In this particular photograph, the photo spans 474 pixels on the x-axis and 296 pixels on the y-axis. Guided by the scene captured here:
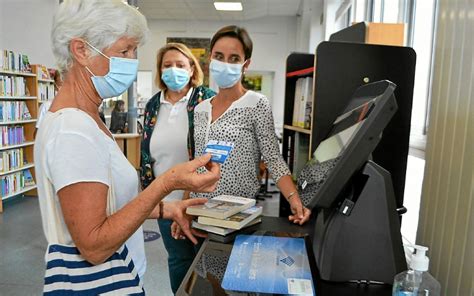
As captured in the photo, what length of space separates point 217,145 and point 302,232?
0.40 meters

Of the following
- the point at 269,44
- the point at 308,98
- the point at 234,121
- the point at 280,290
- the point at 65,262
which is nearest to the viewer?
the point at 280,290

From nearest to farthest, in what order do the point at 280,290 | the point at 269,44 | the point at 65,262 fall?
the point at 280,290
the point at 65,262
the point at 269,44

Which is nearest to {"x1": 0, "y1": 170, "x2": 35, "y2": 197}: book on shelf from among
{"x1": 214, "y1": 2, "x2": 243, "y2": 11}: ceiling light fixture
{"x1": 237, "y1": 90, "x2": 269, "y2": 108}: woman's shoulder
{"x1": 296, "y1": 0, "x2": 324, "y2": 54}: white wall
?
{"x1": 237, "y1": 90, "x2": 269, "y2": 108}: woman's shoulder

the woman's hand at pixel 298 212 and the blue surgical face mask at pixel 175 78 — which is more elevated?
the blue surgical face mask at pixel 175 78

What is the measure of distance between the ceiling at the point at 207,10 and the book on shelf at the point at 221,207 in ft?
22.3

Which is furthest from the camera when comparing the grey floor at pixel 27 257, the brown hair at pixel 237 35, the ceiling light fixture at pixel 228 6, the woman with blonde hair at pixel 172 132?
the ceiling light fixture at pixel 228 6

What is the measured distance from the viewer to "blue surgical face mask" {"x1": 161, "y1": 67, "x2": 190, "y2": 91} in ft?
6.89

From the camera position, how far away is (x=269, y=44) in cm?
894

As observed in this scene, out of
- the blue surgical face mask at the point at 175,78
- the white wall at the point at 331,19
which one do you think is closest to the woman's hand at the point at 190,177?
the blue surgical face mask at the point at 175,78

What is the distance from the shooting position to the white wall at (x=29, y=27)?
592cm

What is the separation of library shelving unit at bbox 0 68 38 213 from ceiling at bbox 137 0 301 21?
3.37 metres

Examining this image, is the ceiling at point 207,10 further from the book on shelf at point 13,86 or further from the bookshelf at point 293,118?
the bookshelf at point 293,118

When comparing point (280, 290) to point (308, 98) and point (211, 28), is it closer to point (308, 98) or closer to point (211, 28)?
point (308, 98)

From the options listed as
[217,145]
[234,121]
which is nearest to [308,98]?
[234,121]
